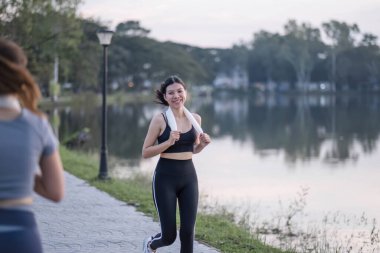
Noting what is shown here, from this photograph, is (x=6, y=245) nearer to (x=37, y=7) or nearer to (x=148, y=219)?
(x=148, y=219)

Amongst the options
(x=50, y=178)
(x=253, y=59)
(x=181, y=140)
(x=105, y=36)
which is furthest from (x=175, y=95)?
(x=253, y=59)

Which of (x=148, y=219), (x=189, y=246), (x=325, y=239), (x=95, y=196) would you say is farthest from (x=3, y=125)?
(x=95, y=196)

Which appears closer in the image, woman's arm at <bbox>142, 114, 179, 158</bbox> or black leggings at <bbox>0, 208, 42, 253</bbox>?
black leggings at <bbox>0, 208, 42, 253</bbox>

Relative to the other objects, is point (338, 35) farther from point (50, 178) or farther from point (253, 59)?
Answer: point (50, 178)

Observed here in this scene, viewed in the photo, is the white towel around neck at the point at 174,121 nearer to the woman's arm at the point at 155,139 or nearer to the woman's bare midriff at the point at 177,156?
the woman's arm at the point at 155,139

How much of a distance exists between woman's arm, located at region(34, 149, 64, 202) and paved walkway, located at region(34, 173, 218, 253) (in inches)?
152

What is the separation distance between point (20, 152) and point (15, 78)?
28 cm

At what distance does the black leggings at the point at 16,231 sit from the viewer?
2270 mm

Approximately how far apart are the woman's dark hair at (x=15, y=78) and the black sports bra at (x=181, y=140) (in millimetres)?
2447

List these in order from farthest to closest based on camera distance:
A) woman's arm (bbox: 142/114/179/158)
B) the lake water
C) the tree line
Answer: the tree line → the lake water → woman's arm (bbox: 142/114/179/158)

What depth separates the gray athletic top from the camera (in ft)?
7.31

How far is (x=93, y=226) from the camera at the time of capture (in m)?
7.42

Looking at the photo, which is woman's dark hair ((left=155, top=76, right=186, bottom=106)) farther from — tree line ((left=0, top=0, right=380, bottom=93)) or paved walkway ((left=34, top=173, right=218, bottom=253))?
tree line ((left=0, top=0, right=380, bottom=93))

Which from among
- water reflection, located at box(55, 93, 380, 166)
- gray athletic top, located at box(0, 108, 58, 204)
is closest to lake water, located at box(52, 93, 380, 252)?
water reflection, located at box(55, 93, 380, 166)
